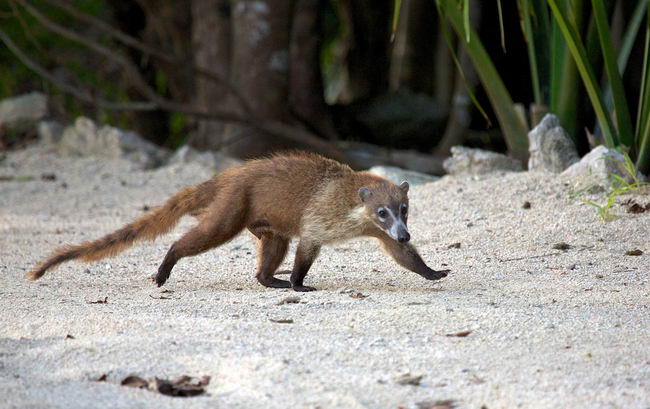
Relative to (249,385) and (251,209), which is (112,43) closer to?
(251,209)

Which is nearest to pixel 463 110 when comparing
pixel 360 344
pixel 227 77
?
pixel 227 77

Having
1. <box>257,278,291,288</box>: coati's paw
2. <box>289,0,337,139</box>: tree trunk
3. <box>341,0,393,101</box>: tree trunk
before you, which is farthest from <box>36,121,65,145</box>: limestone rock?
<box>257,278,291,288</box>: coati's paw

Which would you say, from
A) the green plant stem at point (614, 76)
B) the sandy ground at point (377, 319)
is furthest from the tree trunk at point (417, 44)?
the green plant stem at point (614, 76)

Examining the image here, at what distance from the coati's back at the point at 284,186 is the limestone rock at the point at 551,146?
2.28 m

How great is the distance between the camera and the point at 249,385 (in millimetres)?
3453

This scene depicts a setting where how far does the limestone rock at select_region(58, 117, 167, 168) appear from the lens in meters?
10.9

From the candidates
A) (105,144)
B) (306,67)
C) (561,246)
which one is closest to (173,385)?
(561,246)

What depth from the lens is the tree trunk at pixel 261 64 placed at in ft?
35.0

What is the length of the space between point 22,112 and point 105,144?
1.82 metres

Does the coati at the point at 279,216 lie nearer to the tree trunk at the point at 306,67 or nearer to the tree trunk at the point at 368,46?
the tree trunk at the point at 306,67

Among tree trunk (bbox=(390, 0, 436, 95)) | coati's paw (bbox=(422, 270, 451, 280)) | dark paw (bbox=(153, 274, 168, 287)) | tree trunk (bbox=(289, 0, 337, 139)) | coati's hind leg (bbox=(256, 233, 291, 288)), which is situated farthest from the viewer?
tree trunk (bbox=(390, 0, 436, 95))

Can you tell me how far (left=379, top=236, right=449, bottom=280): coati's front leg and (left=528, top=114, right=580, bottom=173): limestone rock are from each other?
240 cm

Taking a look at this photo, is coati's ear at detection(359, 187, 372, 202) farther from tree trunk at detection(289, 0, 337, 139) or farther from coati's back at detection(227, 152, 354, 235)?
tree trunk at detection(289, 0, 337, 139)

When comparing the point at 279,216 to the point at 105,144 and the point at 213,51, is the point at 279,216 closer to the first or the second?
the point at 105,144
